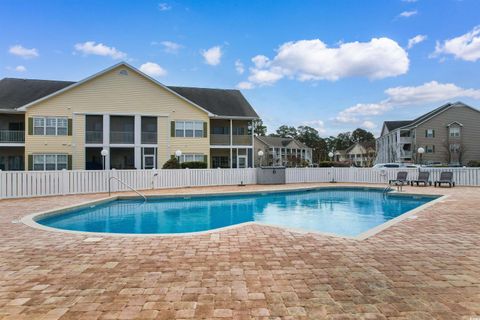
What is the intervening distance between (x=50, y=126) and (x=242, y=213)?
17.9 meters

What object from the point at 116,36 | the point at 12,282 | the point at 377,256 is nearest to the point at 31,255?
the point at 12,282

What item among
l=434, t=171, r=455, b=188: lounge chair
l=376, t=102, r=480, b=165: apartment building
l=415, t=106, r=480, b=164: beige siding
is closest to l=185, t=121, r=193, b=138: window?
l=434, t=171, r=455, b=188: lounge chair

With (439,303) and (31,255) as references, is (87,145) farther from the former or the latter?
(439,303)

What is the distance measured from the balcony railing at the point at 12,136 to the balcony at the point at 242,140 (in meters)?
16.3

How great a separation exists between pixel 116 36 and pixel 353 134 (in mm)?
79994

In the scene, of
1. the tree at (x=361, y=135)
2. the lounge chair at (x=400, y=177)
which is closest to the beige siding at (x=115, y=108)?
the lounge chair at (x=400, y=177)

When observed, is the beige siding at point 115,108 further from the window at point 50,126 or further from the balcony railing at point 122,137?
the balcony railing at point 122,137

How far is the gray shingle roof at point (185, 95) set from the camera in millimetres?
22891

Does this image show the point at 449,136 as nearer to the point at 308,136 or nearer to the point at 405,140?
the point at 405,140

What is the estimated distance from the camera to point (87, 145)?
22344 millimetres

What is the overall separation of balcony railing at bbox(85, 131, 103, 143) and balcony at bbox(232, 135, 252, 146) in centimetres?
1084

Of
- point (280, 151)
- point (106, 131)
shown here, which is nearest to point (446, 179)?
point (106, 131)

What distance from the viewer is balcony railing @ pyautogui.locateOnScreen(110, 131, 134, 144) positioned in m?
23.0

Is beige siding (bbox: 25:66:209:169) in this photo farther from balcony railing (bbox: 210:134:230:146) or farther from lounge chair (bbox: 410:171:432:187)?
lounge chair (bbox: 410:171:432:187)
